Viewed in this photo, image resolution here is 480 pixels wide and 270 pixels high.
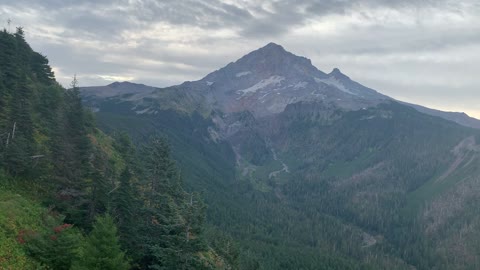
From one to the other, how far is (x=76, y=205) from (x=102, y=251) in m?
15.2

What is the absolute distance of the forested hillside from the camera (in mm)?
37969

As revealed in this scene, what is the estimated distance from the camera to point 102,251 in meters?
37.7

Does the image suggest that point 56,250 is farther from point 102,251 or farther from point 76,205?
point 76,205

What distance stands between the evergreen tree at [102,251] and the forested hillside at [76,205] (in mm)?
90

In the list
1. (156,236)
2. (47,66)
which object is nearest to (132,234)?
(156,236)

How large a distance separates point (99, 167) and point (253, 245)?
124 meters

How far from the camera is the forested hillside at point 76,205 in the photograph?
125 ft

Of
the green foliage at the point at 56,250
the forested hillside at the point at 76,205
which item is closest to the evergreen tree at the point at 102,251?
the forested hillside at the point at 76,205

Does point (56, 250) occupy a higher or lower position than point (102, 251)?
lower

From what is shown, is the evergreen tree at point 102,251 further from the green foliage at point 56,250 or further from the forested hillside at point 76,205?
the green foliage at point 56,250

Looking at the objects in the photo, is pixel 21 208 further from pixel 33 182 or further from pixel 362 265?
pixel 362 265

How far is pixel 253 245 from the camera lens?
562 ft

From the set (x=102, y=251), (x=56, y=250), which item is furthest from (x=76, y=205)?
(x=102, y=251)

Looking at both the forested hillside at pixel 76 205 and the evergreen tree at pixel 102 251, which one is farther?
the forested hillside at pixel 76 205
